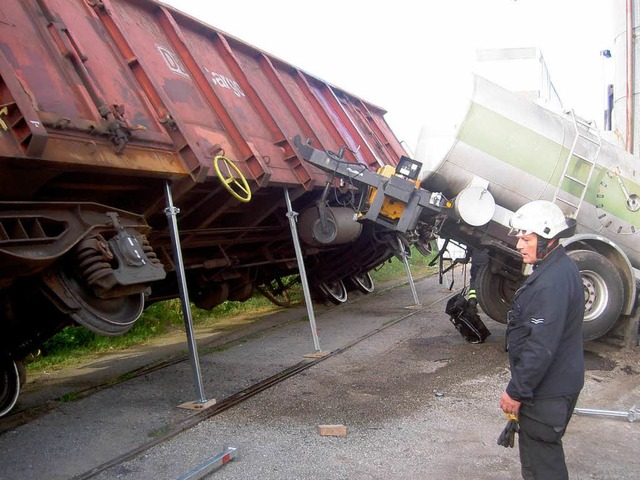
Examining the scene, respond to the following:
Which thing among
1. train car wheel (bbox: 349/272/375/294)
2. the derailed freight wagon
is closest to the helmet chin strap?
the derailed freight wagon

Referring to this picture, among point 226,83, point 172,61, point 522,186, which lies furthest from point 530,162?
point 172,61

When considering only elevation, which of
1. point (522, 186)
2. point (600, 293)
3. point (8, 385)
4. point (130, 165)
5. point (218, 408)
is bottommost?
point (600, 293)

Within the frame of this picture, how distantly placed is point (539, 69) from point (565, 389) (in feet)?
79.1

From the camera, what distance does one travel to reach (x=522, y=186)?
6156 millimetres

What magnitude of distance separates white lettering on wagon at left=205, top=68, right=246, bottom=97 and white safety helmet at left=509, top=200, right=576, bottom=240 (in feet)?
12.9

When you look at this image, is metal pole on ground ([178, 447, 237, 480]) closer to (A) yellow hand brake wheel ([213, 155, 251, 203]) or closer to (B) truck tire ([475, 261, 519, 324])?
(A) yellow hand brake wheel ([213, 155, 251, 203])

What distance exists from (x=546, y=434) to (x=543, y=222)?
0.99m

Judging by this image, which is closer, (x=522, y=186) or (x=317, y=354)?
(x=522, y=186)

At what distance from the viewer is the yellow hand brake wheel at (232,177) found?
4844 mm

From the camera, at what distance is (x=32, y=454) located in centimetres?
384

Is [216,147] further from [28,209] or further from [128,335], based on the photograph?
[128,335]

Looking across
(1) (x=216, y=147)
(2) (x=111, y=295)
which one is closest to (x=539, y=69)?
(1) (x=216, y=147)

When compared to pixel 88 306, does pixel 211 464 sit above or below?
below

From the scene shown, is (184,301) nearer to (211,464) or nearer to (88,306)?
(88,306)
